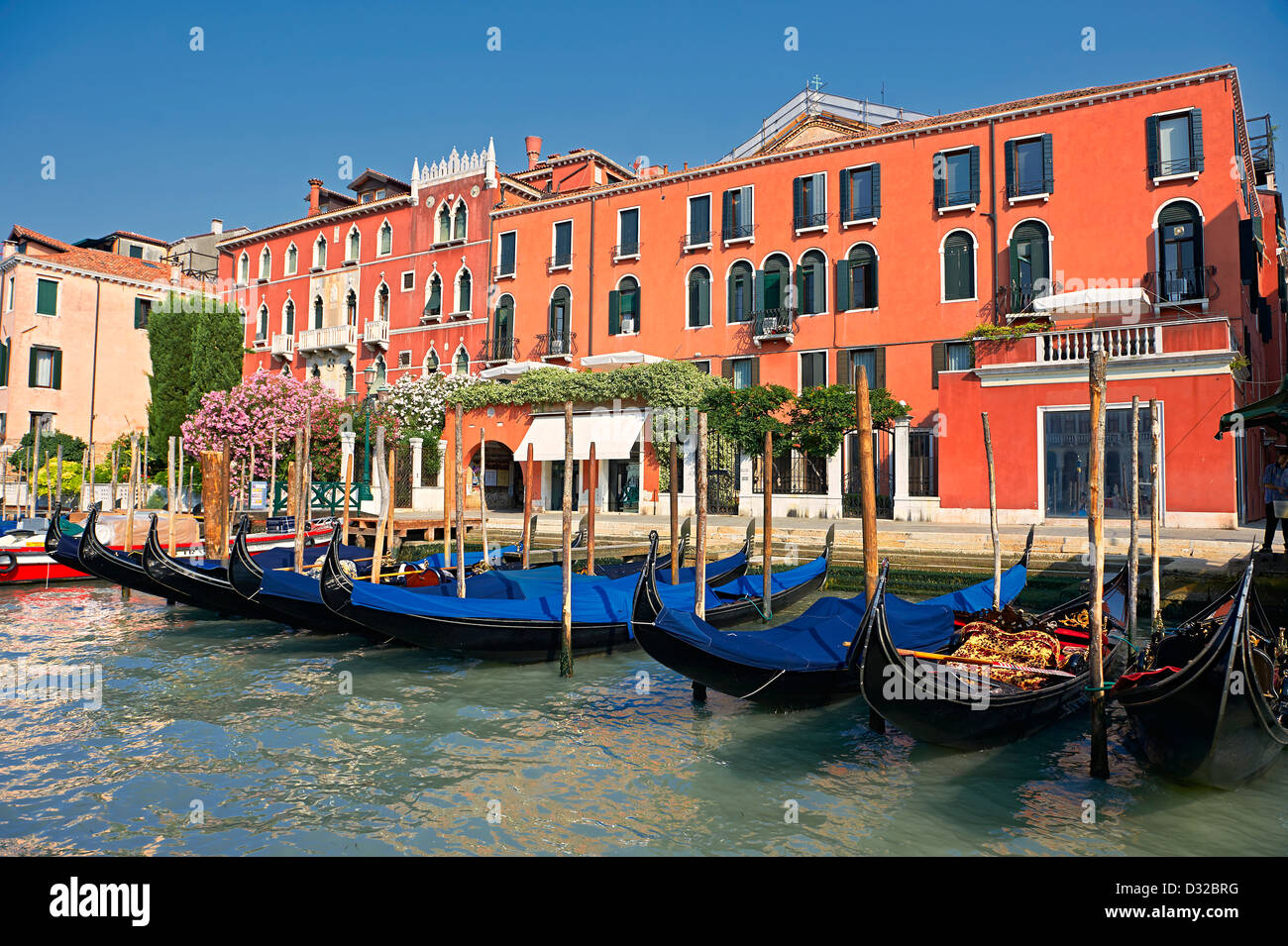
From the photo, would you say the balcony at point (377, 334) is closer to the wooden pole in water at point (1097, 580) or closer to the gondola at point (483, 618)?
the gondola at point (483, 618)

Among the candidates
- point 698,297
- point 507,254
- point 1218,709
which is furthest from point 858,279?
point 1218,709

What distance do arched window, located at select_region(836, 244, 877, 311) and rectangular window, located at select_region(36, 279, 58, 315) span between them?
23.4m

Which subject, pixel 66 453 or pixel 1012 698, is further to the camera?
pixel 66 453

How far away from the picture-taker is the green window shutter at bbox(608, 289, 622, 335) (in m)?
19.6

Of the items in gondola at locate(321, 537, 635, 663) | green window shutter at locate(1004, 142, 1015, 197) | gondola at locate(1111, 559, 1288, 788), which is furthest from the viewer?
green window shutter at locate(1004, 142, 1015, 197)

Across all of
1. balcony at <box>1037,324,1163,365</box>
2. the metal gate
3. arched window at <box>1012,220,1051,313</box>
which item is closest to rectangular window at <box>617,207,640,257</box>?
the metal gate

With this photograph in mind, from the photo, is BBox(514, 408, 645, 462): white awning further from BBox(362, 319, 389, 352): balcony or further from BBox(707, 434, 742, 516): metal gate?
BBox(362, 319, 389, 352): balcony

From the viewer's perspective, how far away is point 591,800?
15.1 ft

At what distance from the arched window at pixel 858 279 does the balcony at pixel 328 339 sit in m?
13.9

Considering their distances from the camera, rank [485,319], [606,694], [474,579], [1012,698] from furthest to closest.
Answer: [485,319], [474,579], [606,694], [1012,698]
